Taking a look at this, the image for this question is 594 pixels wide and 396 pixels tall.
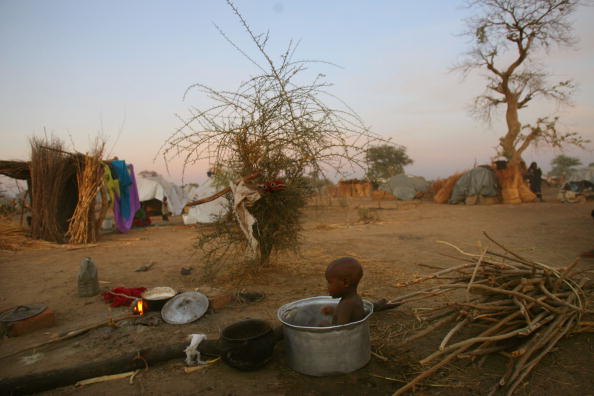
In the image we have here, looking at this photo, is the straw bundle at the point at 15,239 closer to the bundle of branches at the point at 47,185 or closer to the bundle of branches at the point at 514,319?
the bundle of branches at the point at 47,185

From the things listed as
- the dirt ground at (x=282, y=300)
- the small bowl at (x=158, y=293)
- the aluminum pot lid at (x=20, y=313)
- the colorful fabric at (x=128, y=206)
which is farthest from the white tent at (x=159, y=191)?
the aluminum pot lid at (x=20, y=313)

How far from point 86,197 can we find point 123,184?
136cm

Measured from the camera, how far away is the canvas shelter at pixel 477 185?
15906 millimetres

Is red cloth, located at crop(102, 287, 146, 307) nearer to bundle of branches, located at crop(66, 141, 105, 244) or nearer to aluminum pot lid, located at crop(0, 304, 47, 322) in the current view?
aluminum pot lid, located at crop(0, 304, 47, 322)

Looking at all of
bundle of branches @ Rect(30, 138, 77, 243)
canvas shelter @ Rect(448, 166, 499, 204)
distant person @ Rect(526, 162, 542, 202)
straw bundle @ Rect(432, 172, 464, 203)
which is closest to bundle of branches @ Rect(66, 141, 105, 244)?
bundle of branches @ Rect(30, 138, 77, 243)

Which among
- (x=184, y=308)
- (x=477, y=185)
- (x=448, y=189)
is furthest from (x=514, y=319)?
(x=448, y=189)

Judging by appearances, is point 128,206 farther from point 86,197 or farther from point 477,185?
point 477,185

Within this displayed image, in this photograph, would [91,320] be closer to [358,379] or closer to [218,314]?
[218,314]

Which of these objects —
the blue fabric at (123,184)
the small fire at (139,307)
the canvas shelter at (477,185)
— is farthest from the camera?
the canvas shelter at (477,185)

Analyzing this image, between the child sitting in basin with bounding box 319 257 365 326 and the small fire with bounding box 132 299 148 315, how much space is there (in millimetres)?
2049

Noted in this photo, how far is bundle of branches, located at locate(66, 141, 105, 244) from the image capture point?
9.10 meters

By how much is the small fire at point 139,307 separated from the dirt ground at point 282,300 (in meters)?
0.24

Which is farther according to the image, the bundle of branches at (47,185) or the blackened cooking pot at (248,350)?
the bundle of branches at (47,185)

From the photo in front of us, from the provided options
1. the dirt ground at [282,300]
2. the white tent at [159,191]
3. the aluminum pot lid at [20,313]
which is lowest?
the dirt ground at [282,300]
